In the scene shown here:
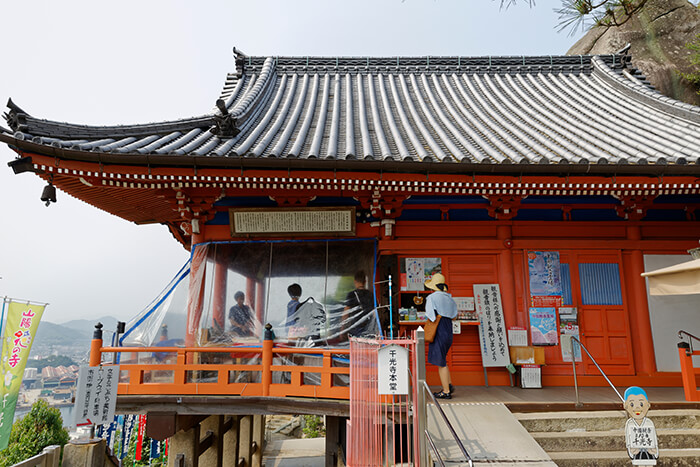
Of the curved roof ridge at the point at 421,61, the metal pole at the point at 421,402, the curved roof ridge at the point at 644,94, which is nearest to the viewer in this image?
the metal pole at the point at 421,402

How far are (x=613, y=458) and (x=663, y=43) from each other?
1750 cm

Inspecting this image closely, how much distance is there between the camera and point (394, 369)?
364 centimetres

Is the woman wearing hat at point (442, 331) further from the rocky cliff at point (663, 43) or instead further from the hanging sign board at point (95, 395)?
the rocky cliff at point (663, 43)

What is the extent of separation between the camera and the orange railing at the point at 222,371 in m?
5.39

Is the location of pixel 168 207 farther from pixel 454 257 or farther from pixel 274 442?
pixel 274 442

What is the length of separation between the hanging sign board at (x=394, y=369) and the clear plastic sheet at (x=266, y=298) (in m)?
2.27

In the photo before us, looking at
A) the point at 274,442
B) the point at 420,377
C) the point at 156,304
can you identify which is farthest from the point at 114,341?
the point at 274,442

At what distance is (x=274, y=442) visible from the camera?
16391mm

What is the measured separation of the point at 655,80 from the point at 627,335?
12.5 metres

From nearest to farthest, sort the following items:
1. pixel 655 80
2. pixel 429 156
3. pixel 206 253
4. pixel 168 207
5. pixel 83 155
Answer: pixel 83 155 < pixel 429 156 < pixel 206 253 < pixel 168 207 < pixel 655 80

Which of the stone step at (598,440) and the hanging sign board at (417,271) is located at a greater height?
the hanging sign board at (417,271)

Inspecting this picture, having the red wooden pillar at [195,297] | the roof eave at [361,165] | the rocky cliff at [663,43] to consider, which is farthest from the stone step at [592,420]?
the rocky cliff at [663,43]

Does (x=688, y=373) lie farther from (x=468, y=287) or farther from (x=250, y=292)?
(x=250, y=292)

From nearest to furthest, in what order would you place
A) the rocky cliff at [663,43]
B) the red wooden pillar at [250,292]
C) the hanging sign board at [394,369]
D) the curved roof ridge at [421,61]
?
the hanging sign board at [394,369], the red wooden pillar at [250,292], the curved roof ridge at [421,61], the rocky cliff at [663,43]
